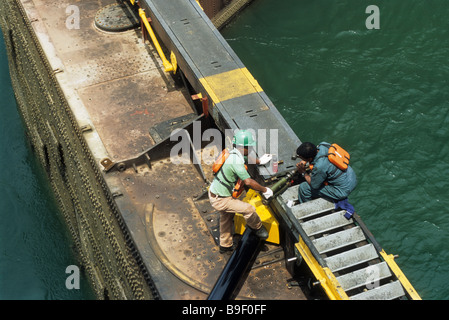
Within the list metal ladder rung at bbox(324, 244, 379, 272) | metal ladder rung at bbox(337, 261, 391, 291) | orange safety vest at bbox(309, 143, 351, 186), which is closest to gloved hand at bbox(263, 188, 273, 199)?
orange safety vest at bbox(309, 143, 351, 186)

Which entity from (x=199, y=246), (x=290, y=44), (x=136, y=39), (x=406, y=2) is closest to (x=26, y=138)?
(x=136, y=39)

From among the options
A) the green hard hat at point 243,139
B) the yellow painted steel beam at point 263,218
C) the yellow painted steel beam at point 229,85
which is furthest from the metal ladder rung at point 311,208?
the yellow painted steel beam at point 229,85

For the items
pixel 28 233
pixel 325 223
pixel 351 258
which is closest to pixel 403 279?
pixel 351 258

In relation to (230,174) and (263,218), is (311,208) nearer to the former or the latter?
(263,218)

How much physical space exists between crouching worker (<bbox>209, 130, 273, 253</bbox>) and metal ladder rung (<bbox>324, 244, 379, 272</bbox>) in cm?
150

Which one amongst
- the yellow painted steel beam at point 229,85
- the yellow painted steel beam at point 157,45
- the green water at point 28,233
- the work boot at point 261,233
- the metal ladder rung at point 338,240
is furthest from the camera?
the green water at point 28,233

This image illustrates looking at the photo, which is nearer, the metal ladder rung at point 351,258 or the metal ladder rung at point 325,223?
the metal ladder rung at point 351,258

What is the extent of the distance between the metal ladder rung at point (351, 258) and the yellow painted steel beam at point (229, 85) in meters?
4.19

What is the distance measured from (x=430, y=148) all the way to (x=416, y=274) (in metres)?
4.35

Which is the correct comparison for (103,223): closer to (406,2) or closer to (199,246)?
(199,246)

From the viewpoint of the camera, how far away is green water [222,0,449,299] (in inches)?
629

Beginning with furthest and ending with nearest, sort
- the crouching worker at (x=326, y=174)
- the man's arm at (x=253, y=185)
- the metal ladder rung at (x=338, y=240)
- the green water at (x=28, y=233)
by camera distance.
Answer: the green water at (x=28, y=233), the crouching worker at (x=326, y=174), the man's arm at (x=253, y=185), the metal ladder rung at (x=338, y=240)

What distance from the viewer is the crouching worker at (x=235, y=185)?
10.2m

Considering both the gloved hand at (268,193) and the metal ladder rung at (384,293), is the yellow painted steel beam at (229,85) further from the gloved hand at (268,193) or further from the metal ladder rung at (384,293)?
the metal ladder rung at (384,293)
